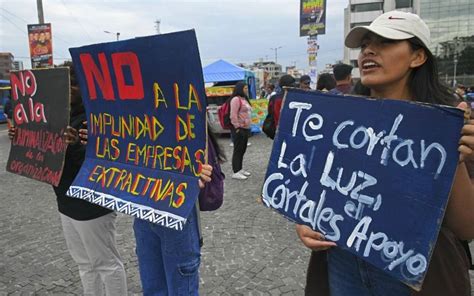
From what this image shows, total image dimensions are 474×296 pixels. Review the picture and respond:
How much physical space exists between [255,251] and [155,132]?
2030 millimetres

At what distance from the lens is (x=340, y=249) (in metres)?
1.51

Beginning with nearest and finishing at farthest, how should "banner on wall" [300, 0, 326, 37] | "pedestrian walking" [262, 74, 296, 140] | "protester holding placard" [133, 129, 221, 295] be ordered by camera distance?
"protester holding placard" [133, 129, 221, 295] < "pedestrian walking" [262, 74, 296, 140] < "banner on wall" [300, 0, 326, 37]

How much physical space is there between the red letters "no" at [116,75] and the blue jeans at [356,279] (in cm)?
126

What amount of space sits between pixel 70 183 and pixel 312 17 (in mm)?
11560

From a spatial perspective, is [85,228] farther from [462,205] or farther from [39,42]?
[39,42]

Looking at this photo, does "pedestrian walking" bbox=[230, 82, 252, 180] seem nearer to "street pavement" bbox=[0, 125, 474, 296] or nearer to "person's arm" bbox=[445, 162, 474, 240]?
"street pavement" bbox=[0, 125, 474, 296]

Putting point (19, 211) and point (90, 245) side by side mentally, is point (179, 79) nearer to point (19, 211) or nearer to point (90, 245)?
point (90, 245)

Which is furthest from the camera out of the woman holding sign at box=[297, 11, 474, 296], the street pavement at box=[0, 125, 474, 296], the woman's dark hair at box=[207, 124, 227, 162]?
the street pavement at box=[0, 125, 474, 296]

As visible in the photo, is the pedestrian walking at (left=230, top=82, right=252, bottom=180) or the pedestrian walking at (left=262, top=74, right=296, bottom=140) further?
the pedestrian walking at (left=230, top=82, right=252, bottom=180)

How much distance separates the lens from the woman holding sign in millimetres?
1233

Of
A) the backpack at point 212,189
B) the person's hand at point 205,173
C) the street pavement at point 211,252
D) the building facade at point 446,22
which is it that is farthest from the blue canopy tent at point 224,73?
the building facade at point 446,22

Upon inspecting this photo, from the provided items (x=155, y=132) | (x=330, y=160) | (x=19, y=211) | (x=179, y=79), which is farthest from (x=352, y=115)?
(x=19, y=211)

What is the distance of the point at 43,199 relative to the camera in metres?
5.64

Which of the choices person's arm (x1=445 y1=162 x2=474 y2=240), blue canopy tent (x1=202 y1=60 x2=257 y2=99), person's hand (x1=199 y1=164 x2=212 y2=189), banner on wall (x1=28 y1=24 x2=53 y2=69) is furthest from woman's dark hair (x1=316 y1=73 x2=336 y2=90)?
banner on wall (x1=28 y1=24 x2=53 y2=69)
